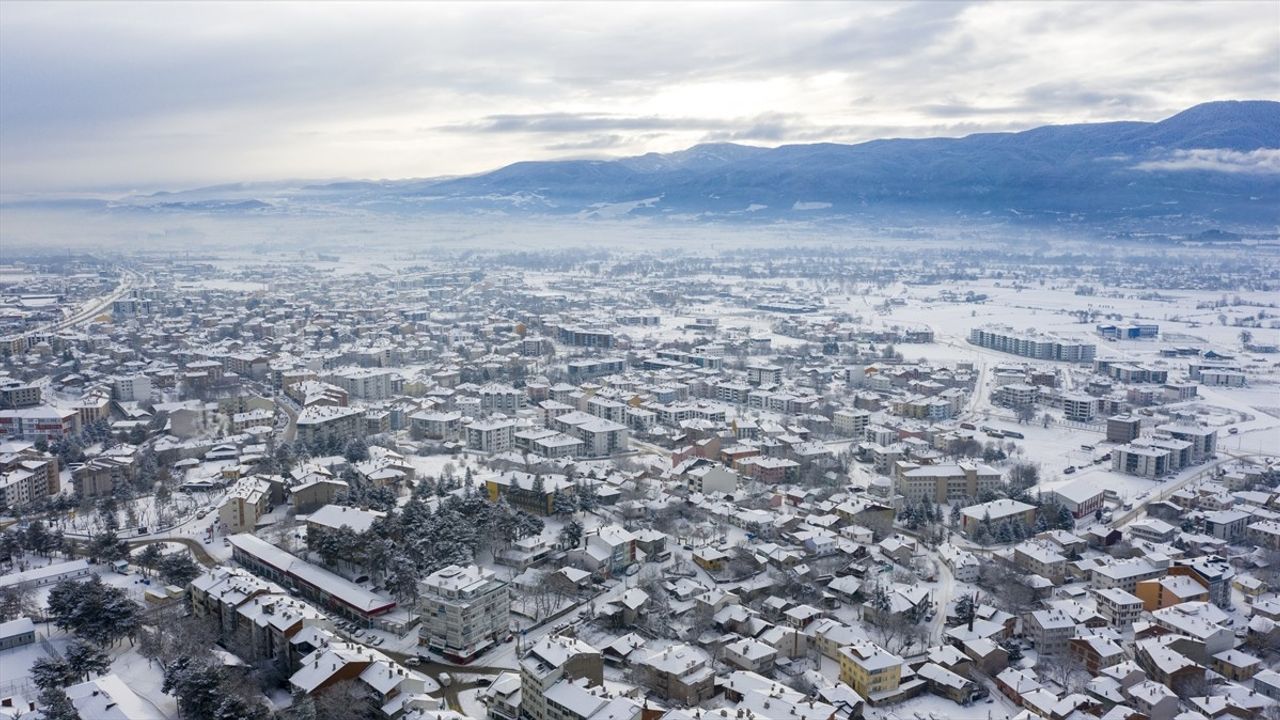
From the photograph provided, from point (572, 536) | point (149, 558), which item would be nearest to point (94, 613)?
point (149, 558)

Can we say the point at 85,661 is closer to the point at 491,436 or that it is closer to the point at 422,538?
→ the point at 422,538

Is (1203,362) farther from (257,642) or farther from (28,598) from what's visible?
(28,598)

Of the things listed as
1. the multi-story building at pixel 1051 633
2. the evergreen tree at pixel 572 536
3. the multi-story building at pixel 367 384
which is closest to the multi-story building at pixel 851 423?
the evergreen tree at pixel 572 536

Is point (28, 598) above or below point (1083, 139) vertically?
below

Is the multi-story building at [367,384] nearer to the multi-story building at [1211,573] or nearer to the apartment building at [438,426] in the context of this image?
the apartment building at [438,426]

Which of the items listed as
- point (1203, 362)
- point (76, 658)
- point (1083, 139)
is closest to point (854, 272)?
point (1203, 362)

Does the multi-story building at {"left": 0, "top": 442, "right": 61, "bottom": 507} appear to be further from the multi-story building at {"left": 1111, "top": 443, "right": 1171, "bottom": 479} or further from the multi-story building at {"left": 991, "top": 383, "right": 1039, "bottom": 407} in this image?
the multi-story building at {"left": 991, "top": 383, "right": 1039, "bottom": 407}

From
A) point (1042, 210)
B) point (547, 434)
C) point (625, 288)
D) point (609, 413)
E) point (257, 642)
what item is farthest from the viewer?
point (1042, 210)
